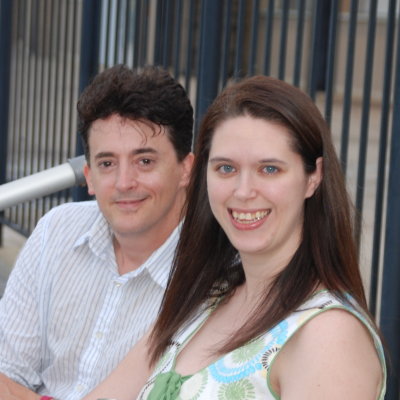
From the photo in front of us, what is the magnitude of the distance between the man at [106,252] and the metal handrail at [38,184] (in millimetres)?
74

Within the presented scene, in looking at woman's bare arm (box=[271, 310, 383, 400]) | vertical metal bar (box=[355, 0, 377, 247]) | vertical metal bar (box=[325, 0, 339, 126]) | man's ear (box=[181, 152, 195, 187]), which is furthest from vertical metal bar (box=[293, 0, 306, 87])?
woman's bare arm (box=[271, 310, 383, 400])

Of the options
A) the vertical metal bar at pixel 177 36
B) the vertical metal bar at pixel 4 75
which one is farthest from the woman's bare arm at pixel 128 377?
the vertical metal bar at pixel 4 75

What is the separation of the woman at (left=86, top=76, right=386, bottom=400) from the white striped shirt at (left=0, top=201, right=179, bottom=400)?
Answer: 0.47 m

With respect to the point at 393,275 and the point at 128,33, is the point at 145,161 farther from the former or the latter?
the point at 128,33

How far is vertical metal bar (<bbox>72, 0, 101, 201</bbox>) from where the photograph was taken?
519 centimetres

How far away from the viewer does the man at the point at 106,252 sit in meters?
2.99

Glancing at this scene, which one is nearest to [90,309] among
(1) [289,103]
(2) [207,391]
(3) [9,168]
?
(2) [207,391]

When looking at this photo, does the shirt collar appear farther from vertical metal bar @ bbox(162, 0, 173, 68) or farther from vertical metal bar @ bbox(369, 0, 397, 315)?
vertical metal bar @ bbox(162, 0, 173, 68)

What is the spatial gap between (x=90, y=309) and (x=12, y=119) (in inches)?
149

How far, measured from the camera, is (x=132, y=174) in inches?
118

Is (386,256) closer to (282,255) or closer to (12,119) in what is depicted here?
(282,255)

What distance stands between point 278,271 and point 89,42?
3.02 metres

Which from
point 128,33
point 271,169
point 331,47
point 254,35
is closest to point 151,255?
point 271,169

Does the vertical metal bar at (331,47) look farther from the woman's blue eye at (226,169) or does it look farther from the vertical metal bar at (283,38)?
the woman's blue eye at (226,169)
